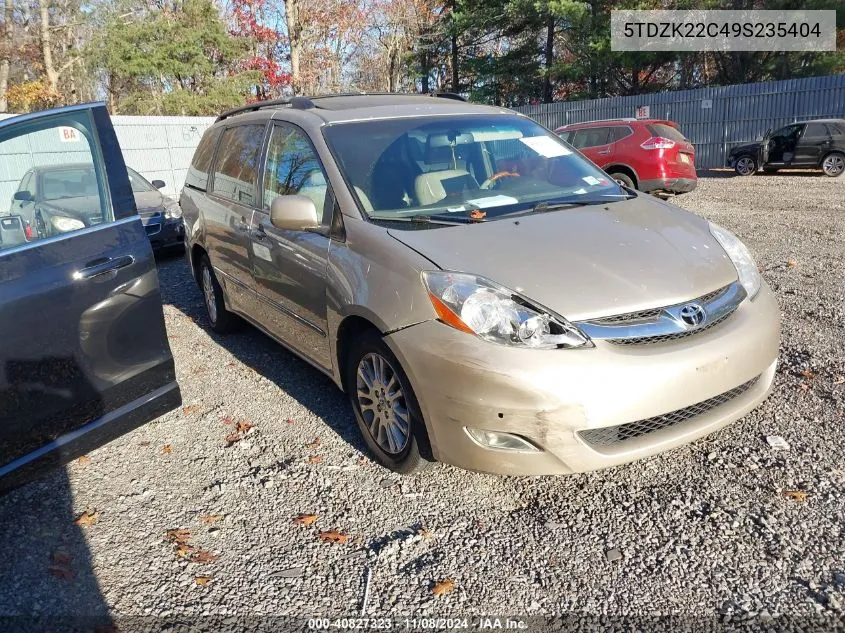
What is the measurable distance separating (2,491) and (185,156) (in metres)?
17.3

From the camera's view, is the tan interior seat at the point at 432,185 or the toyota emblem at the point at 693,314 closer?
the toyota emblem at the point at 693,314

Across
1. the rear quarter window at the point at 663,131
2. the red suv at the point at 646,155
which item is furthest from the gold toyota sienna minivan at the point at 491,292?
the rear quarter window at the point at 663,131

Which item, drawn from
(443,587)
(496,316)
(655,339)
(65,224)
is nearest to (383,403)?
(496,316)

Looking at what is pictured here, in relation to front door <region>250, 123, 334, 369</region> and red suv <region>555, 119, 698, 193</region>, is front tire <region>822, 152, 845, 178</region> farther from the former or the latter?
front door <region>250, 123, 334, 369</region>

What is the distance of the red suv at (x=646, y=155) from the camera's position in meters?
12.4

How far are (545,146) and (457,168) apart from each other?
0.75 metres

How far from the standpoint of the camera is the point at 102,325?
288 centimetres

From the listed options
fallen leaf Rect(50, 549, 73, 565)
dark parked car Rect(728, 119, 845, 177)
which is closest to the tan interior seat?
fallen leaf Rect(50, 549, 73, 565)

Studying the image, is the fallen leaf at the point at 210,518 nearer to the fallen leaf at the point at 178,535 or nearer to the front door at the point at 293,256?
the fallen leaf at the point at 178,535

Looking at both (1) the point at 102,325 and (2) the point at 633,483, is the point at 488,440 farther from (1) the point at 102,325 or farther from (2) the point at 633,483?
(1) the point at 102,325

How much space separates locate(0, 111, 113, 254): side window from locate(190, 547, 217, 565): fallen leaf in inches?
60.2

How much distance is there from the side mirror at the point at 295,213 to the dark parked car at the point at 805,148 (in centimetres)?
1674

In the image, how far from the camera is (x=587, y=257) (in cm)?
286

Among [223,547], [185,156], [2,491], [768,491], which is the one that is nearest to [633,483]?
[768,491]
